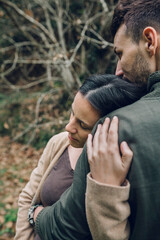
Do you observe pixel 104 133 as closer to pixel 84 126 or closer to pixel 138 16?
pixel 84 126

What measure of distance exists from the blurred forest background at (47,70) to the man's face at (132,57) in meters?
2.63

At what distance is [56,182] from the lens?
183cm

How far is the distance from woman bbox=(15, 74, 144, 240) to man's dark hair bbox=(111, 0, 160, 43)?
34 centimetres

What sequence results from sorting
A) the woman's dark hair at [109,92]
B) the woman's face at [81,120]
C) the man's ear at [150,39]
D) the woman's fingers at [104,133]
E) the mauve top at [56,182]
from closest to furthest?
1. the woman's fingers at [104,133]
2. the man's ear at [150,39]
3. the woman's dark hair at [109,92]
4. the woman's face at [81,120]
5. the mauve top at [56,182]

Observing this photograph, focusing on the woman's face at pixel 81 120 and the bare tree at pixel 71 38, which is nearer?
the woman's face at pixel 81 120

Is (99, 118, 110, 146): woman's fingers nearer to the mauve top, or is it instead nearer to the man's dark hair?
the man's dark hair

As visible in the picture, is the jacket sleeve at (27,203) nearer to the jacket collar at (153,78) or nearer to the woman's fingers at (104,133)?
the woman's fingers at (104,133)

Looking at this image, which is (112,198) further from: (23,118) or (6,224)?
(23,118)

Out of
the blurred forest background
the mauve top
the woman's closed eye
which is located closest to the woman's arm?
the woman's closed eye

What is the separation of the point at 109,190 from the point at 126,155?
0.60 ft

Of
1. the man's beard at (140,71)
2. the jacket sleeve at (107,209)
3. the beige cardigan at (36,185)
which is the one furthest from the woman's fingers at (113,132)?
the beige cardigan at (36,185)

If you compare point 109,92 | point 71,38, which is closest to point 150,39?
point 109,92

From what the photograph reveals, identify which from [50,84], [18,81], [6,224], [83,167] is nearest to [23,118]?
[50,84]

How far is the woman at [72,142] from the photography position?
154 cm
